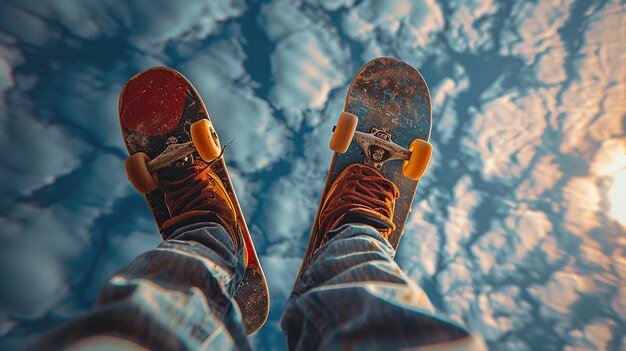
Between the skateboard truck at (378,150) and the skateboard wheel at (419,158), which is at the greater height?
the skateboard truck at (378,150)

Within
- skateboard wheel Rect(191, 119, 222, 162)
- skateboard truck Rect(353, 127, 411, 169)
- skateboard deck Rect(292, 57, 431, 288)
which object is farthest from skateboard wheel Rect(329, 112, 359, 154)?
skateboard wheel Rect(191, 119, 222, 162)

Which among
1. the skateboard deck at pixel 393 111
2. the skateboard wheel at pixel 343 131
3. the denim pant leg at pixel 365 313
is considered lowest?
the denim pant leg at pixel 365 313

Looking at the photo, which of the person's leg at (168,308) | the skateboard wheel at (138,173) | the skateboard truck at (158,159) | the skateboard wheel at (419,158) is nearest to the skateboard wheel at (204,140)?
the skateboard truck at (158,159)

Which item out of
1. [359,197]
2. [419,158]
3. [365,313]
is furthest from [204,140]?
[365,313]

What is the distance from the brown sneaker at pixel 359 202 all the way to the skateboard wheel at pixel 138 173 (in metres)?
1.61

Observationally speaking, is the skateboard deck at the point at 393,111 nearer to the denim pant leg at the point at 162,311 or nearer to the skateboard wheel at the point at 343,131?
the skateboard wheel at the point at 343,131

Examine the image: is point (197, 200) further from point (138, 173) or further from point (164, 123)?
point (164, 123)

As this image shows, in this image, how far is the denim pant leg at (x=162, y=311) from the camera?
0.72 m

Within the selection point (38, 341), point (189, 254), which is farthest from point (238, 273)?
point (38, 341)

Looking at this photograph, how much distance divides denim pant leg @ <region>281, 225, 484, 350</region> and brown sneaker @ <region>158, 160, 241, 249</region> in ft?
3.49

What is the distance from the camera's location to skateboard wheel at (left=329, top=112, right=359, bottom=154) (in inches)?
105

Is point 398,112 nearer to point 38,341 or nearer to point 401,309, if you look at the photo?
point 401,309

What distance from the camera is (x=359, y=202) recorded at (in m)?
2.50

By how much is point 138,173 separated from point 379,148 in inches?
91.8
